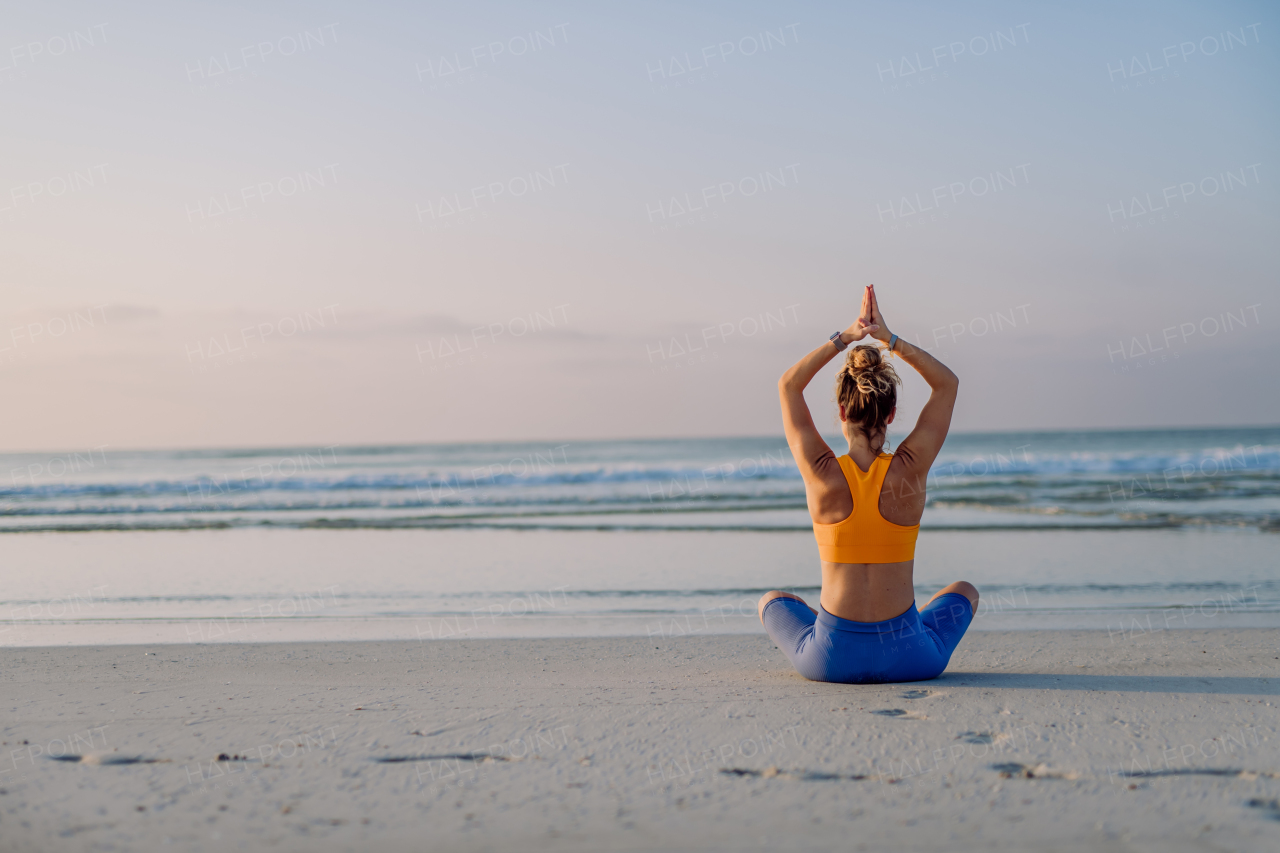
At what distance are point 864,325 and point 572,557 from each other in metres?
6.34

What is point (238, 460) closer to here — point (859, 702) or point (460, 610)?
point (460, 610)

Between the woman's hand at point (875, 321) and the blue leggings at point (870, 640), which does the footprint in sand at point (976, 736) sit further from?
the woman's hand at point (875, 321)

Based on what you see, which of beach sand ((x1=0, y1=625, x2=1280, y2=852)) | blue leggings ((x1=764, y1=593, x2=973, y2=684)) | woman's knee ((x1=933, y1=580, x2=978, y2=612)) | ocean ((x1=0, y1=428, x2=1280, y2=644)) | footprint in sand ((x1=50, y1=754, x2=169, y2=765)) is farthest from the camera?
ocean ((x1=0, y1=428, x2=1280, y2=644))

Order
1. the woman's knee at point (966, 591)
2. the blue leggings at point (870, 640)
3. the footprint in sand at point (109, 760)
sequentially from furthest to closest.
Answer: the woman's knee at point (966, 591), the blue leggings at point (870, 640), the footprint in sand at point (109, 760)

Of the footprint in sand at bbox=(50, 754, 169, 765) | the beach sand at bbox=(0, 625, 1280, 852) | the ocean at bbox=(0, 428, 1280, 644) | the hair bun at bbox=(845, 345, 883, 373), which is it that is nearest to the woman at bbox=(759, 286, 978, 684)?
the hair bun at bbox=(845, 345, 883, 373)

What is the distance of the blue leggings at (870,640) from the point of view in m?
3.57

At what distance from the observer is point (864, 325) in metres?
3.41

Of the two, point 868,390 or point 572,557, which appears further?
point 572,557

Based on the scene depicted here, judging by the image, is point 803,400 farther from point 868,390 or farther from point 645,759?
point 645,759

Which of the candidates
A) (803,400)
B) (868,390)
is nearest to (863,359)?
(868,390)

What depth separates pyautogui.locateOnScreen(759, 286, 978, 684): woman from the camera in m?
3.31

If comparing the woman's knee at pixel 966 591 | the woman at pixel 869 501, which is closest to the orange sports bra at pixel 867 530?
the woman at pixel 869 501

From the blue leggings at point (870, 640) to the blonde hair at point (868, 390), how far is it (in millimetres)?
860

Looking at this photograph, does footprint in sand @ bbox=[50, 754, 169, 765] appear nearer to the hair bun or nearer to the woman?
the woman
